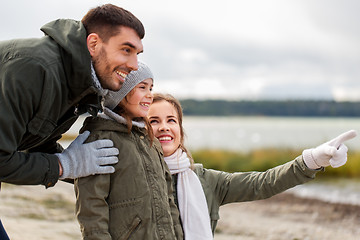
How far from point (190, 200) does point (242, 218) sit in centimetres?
447

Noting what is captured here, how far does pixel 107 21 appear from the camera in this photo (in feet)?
7.20

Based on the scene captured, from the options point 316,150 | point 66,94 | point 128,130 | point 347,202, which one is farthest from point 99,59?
point 347,202

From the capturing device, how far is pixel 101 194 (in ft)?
7.07

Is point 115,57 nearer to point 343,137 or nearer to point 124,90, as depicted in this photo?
point 124,90

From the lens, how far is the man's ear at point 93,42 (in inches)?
85.3

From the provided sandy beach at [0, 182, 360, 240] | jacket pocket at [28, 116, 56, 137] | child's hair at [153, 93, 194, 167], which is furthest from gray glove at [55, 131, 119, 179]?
sandy beach at [0, 182, 360, 240]

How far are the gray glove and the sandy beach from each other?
8.72ft

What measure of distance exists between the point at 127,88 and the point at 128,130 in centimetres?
21

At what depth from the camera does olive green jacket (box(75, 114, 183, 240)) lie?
7.01 ft

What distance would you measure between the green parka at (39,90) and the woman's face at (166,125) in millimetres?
537

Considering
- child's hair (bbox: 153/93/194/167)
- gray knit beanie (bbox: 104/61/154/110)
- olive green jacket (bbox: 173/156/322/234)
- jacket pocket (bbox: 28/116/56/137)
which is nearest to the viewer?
jacket pocket (bbox: 28/116/56/137)

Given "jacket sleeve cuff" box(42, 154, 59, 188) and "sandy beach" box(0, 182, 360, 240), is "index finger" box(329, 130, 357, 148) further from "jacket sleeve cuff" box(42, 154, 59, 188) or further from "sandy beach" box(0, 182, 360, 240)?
"sandy beach" box(0, 182, 360, 240)

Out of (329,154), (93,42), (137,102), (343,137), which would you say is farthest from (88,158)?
(343,137)

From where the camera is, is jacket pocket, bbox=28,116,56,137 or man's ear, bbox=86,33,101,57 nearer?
jacket pocket, bbox=28,116,56,137
